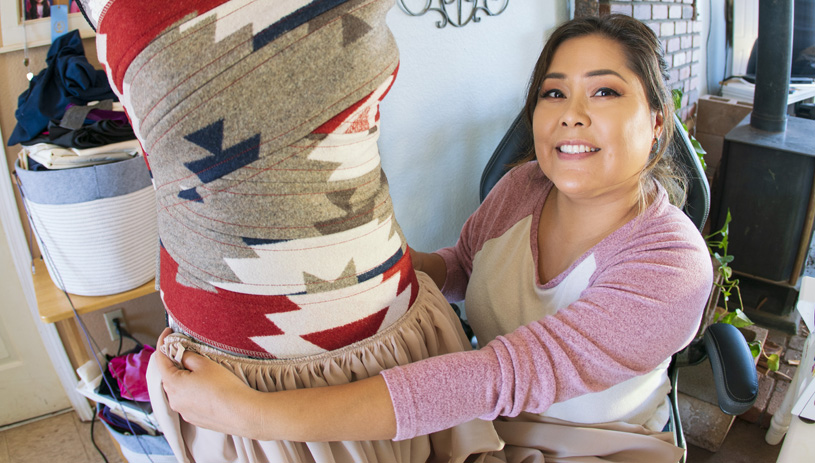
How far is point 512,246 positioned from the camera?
1207mm

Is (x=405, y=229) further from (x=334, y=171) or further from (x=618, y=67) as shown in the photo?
(x=334, y=171)

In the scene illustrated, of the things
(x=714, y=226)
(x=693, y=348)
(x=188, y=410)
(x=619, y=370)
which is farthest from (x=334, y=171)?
(x=714, y=226)

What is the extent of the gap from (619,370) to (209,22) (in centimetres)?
76

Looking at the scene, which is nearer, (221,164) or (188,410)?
(221,164)

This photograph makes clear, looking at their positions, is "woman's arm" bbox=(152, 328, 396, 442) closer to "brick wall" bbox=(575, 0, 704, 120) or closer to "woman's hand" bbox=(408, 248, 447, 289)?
"woman's hand" bbox=(408, 248, 447, 289)

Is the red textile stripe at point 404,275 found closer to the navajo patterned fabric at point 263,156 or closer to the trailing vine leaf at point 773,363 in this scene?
the navajo patterned fabric at point 263,156

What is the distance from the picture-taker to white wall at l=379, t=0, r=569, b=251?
1526 millimetres

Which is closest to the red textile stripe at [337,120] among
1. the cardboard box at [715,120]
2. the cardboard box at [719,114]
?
the cardboard box at [715,120]

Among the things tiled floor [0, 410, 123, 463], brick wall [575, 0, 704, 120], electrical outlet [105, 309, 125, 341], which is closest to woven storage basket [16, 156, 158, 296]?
electrical outlet [105, 309, 125, 341]

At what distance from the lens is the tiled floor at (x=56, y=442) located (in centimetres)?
187

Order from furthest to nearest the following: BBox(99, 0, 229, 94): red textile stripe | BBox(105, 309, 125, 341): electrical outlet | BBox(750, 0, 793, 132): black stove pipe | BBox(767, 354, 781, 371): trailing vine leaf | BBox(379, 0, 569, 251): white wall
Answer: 1. BBox(750, 0, 793, 132): black stove pipe
2. BBox(767, 354, 781, 371): trailing vine leaf
3. BBox(105, 309, 125, 341): electrical outlet
4. BBox(379, 0, 569, 251): white wall
5. BBox(99, 0, 229, 94): red textile stripe

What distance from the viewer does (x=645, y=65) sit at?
3.45 ft

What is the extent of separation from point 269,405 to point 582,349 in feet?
1.54

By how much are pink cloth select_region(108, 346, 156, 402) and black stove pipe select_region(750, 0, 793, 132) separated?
101 inches
